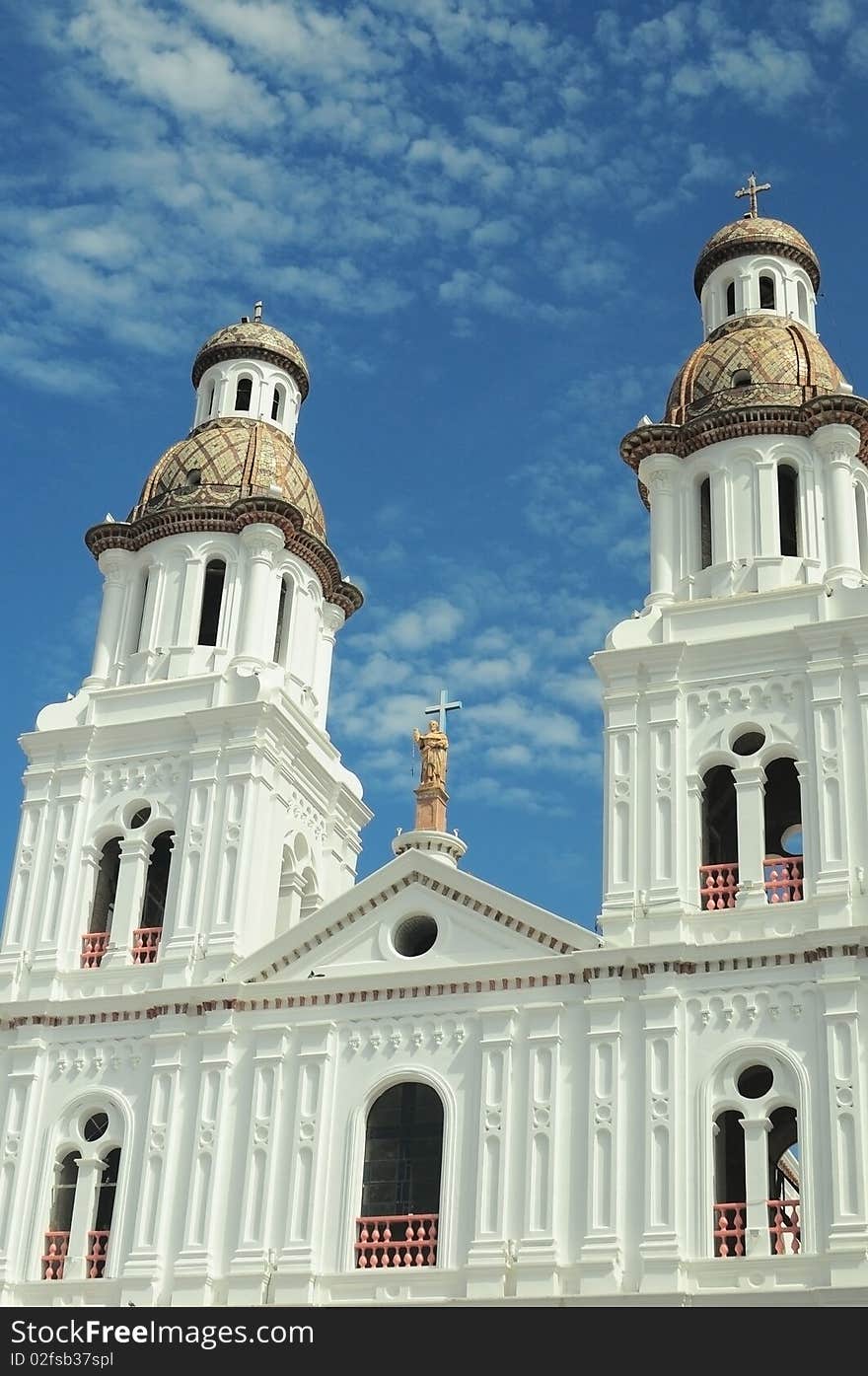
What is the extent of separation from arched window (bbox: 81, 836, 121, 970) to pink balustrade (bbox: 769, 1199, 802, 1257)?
10659 millimetres

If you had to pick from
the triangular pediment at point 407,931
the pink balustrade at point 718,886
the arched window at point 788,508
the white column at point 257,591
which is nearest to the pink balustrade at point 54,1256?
the triangular pediment at point 407,931

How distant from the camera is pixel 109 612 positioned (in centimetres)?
3088

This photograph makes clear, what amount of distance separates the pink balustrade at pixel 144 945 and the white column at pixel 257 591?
15.2ft

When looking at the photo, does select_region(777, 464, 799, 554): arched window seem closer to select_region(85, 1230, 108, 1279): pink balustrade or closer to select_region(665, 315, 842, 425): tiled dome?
select_region(665, 315, 842, 425): tiled dome

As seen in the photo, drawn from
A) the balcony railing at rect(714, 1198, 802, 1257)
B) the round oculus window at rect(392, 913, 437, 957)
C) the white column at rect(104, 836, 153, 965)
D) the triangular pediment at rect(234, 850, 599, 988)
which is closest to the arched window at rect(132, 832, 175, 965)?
the white column at rect(104, 836, 153, 965)

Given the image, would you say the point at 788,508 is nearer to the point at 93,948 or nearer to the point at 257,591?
the point at 257,591

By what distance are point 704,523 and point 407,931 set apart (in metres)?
7.94

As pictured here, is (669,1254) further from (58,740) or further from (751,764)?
(58,740)

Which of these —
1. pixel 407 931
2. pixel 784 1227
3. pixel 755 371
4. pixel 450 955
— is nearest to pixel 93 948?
pixel 407 931

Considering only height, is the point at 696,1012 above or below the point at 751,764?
below

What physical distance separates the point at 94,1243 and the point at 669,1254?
26.5ft
